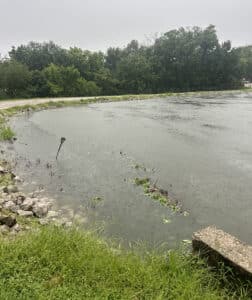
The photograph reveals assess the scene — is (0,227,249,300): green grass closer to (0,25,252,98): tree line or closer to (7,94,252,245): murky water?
(7,94,252,245): murky water

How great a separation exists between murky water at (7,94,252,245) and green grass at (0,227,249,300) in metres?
2.13

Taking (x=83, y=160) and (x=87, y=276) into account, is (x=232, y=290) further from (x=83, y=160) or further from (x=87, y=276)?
(x=83, y=160)

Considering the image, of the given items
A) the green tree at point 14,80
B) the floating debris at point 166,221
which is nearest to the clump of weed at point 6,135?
the floating debris at point 166,221

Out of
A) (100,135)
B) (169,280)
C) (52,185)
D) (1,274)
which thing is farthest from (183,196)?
(100,135)

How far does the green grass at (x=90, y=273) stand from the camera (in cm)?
486

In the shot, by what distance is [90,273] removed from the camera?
533 cm

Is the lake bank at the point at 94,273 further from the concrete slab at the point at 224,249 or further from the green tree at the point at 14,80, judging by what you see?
the green tree at the point at 14,80

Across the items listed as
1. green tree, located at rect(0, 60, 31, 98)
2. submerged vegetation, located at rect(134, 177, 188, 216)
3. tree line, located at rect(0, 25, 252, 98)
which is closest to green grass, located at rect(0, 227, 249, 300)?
submerged vegetation, located at rect(134, 177, 188, 216)

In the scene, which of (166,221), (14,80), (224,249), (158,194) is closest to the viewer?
(224,249)

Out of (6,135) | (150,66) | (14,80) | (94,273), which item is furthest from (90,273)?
(150,66)

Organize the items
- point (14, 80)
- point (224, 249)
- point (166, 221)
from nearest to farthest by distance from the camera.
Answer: point (224, 249), point (166, 221), point (14, 80)

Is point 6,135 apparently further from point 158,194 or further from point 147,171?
point 158,194

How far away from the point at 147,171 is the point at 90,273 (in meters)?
8.42

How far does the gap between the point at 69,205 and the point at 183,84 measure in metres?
66.1
